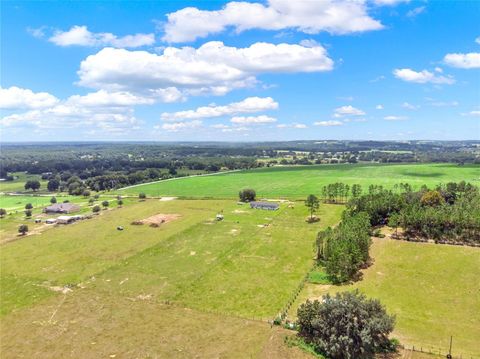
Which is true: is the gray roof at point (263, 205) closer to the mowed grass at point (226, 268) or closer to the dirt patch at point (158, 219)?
the mowed grass at point (226, 268)

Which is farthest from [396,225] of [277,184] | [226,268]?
[277,184]

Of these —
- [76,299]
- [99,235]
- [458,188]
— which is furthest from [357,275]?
[458,188]

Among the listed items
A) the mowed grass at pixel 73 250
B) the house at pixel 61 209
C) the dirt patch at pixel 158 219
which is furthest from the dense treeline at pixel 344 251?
the house at pixel 61 209

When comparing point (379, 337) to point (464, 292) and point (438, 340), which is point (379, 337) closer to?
point (438, 340)

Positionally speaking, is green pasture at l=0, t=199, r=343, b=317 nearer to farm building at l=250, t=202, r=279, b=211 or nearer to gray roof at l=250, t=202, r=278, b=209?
farm building at l=250, t=202, r=279, b=211

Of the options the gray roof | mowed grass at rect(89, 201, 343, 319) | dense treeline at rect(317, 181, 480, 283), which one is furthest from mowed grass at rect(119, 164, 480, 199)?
Result: mowed grass at rect(89, 201, 343, 319)
